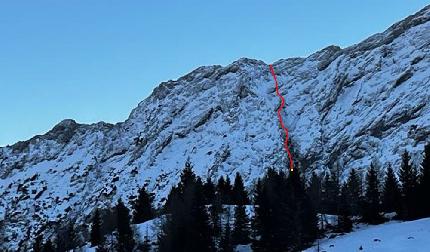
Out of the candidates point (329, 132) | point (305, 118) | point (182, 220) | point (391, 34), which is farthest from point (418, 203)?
point (391, 34)

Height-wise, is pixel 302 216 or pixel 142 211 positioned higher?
pixel 142 211

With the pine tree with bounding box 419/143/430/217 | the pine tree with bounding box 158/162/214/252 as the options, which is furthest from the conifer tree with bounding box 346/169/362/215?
the pine tree with bounding box 158/162/214/252

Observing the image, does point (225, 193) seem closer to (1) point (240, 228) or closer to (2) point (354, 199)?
(1) point (240, 228)

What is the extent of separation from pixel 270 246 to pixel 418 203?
18.0m

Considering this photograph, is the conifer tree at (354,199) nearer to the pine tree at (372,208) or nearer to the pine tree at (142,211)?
the pine tree at (372,208)

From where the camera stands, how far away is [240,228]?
73.7 m

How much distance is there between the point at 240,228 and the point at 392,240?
84.6 feet

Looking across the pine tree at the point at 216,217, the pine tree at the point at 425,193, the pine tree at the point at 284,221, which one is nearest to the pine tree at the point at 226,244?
the pine tree at the point at 216,217

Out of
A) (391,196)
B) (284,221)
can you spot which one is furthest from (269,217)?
(391,196)

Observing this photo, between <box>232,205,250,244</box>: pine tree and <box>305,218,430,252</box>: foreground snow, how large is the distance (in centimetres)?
1658

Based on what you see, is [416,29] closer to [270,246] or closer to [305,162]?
[305,162]

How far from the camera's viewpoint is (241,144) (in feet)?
574

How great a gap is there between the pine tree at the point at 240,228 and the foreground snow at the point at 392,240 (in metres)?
16.6

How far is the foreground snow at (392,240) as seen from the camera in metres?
47.5
